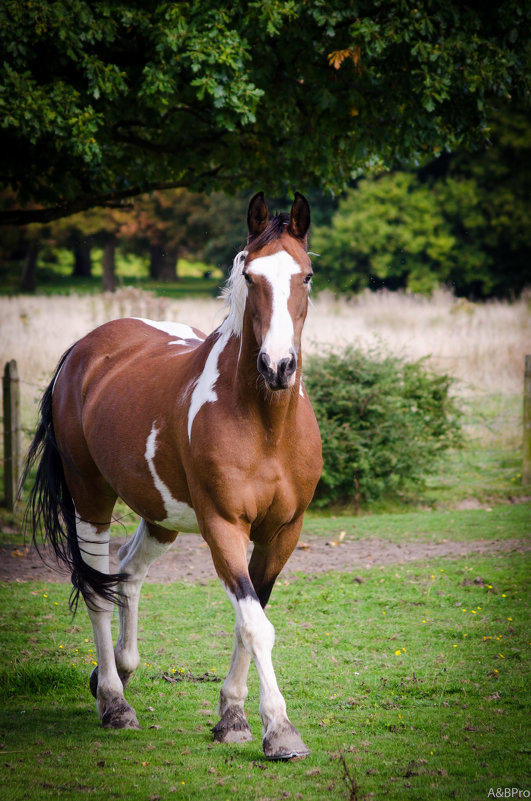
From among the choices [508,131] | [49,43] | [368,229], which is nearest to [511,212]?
[508,131]

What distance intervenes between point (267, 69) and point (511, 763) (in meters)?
7.29

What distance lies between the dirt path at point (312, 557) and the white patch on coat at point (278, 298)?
4.81m

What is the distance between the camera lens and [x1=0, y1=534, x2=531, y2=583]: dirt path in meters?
8.03

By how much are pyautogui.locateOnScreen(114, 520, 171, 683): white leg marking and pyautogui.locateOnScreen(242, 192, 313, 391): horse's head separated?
1.93 metres

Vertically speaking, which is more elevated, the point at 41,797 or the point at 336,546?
the point at 41,797

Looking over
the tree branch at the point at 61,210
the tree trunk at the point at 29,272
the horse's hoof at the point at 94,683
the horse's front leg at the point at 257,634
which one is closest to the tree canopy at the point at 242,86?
the tree branch at the point at 61,210

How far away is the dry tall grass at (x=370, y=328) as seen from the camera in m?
15.6

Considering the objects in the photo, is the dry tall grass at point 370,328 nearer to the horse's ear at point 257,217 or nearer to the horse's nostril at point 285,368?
the horse's ear at point 257,217

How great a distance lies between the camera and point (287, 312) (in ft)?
11.5

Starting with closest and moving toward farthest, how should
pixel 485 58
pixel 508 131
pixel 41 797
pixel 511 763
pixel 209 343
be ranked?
pixel 41 797 < pixel 511 763 < pixel 209 343 < pixel 485 58 < pixel 508 131

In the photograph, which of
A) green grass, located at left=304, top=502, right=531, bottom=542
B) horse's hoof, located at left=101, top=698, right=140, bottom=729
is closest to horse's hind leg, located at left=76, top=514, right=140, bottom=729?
horse's hoof, located at left=101, top=698, right=140, bottom=729

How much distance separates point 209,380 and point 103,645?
1813 mm

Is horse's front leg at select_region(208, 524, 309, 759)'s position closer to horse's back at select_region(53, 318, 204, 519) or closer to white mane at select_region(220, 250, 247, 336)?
horse's back at select_region(53, 318, 204, 519)

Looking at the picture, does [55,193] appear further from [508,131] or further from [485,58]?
[508,131]
